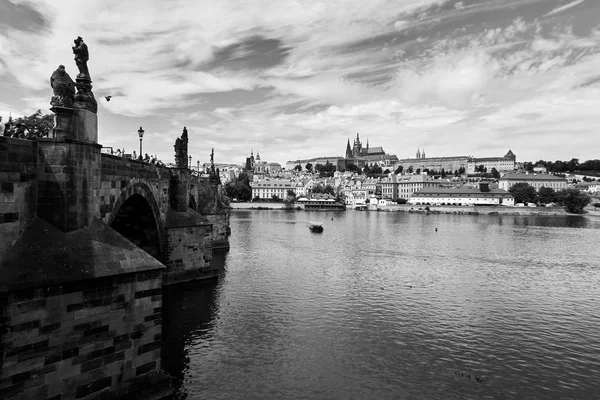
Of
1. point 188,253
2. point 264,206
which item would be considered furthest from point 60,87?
point 264,206

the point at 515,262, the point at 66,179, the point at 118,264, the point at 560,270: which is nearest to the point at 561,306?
the point at 560,270

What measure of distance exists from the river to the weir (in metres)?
3.68

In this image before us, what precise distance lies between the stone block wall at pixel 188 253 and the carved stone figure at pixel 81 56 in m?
15.6

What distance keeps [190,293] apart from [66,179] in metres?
16.3

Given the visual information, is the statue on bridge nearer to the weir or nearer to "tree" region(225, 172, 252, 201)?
the weir

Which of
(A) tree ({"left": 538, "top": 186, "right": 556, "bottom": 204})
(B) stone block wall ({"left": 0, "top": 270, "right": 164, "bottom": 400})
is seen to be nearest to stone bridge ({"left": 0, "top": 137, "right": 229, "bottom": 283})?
(B) stone block wall ({"left": 0, "top": 270, "right": 164, "bottom": 400})

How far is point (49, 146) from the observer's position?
12.6 m

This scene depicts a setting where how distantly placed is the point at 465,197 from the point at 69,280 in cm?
17403

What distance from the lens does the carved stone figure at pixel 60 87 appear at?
1309 cm

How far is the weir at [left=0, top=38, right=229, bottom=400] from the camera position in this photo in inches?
413

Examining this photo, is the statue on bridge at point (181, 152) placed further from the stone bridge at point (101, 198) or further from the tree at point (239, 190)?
the tree at point (239, 190)

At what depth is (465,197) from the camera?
169m

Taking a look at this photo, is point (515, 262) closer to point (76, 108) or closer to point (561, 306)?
point (561, 306)

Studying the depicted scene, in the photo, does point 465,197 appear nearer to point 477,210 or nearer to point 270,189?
point 477,210
